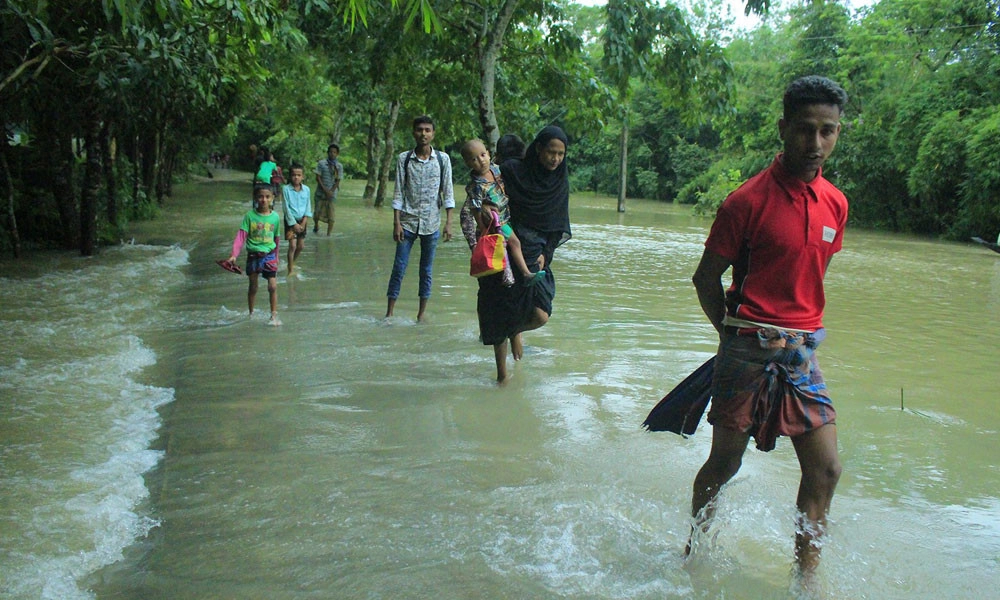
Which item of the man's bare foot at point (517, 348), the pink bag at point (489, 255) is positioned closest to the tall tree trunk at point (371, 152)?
the man's bare foot at point (517, 348)

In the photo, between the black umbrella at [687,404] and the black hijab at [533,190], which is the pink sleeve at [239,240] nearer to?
the black hijab at [533,190]

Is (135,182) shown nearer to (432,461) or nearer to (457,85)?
(457,85)

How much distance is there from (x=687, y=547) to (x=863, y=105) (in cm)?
2840

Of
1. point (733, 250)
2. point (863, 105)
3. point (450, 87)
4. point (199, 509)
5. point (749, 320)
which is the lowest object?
point (199, 509)

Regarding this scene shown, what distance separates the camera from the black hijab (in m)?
5.94

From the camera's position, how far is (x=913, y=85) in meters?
26.5

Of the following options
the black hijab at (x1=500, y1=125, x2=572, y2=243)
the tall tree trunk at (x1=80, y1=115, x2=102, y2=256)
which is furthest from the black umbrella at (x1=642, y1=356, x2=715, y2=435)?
the tall tree trunk at (x1=80, y1=115, x2=102, y2=256)

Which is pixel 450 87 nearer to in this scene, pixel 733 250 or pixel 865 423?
pixel 865 423

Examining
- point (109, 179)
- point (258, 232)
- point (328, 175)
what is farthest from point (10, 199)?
point (258, 232)

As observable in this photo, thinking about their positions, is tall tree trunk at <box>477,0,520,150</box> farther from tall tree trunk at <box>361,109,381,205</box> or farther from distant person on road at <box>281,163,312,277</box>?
tall tree trunk at <box>361,109,381,205</box>

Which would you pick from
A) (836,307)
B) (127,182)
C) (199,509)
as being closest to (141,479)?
(199,509)

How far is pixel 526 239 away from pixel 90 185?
8.90 m

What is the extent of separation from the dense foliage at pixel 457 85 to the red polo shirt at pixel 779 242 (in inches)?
57.7

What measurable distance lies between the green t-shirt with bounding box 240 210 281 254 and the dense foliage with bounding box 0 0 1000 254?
1634 millimetres
